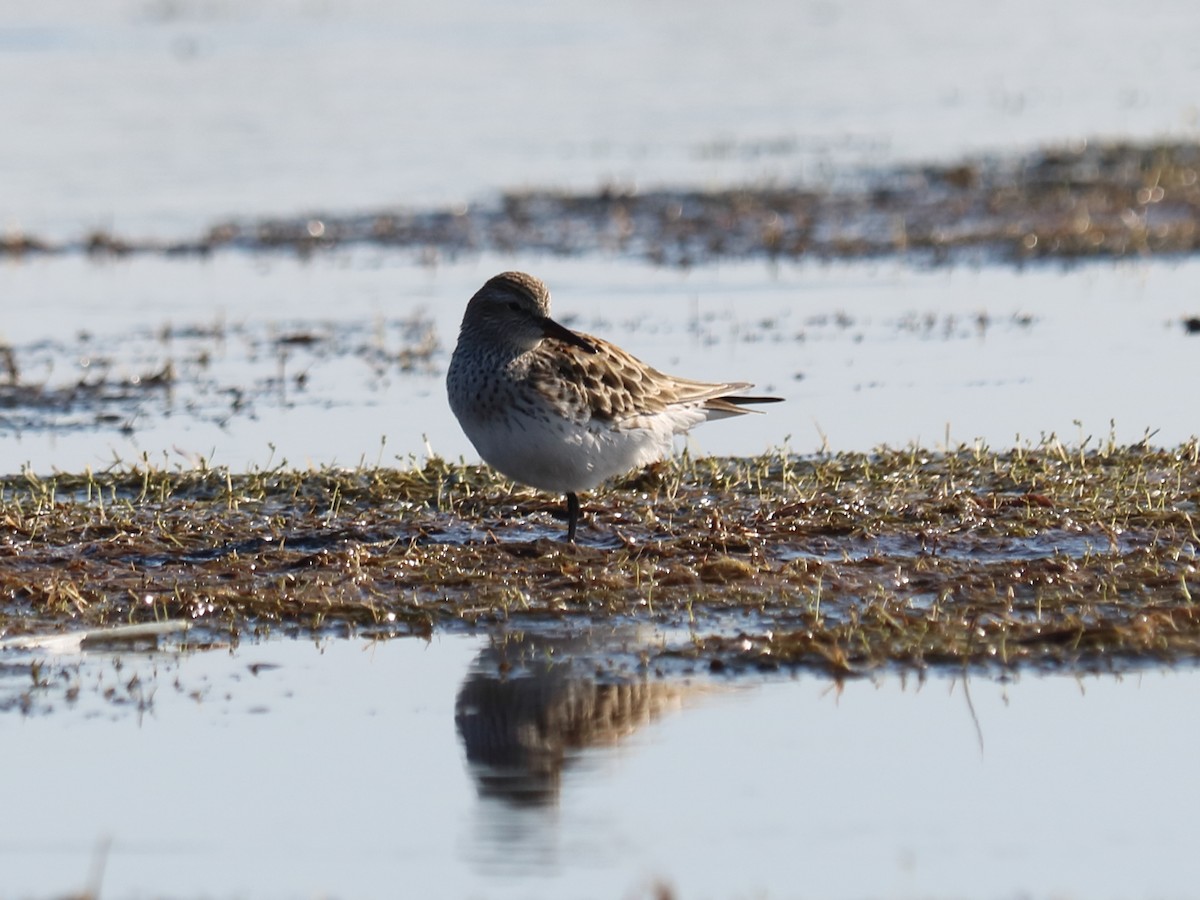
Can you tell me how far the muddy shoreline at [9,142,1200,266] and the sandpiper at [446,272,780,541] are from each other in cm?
910

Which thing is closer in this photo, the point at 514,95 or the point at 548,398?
the point at 548,398

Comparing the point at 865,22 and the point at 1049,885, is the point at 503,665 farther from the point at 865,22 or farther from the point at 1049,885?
the point at 865,22

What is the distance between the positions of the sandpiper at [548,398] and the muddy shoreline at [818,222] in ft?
29.9

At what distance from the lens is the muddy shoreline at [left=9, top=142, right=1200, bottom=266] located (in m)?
18.6

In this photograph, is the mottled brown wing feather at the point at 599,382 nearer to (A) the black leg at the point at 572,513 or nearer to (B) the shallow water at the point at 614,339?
(A) the black leg at the point at 572,513

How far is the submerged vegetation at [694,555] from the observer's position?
24.7 ft

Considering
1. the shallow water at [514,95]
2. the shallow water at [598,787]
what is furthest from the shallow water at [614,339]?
the shallow water at [514,95]

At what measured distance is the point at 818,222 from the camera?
20.2 m

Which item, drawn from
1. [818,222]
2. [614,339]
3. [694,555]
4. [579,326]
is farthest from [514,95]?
[694,555]

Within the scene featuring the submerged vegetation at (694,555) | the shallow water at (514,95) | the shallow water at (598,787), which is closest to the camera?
the shallow water at (598,787)

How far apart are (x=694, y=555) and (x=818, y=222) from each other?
11.8 metres

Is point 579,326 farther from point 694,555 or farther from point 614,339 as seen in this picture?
point 694,555

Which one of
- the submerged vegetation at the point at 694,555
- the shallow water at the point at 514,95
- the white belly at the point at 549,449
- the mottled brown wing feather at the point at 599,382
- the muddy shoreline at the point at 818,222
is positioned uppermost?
the shallow water at the point at 514,95

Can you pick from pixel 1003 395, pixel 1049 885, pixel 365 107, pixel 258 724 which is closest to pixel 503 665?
pixel 258 724
